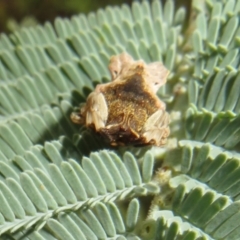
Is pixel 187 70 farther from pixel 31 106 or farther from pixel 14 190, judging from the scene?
pixel 14 190

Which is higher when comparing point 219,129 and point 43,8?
point 43,8

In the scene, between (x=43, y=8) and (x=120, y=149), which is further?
(x=43, y=8)

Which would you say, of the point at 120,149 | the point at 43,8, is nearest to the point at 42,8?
the point at 43,8

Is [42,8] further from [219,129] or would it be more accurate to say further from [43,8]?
[219,129]

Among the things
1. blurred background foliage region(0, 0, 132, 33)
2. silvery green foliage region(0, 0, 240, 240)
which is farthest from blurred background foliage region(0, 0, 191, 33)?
silvery green foliage region(0, 0, 240, 240)

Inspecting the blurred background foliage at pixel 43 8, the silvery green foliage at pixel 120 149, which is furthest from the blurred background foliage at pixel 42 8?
the silvery green foliage at pixel 120 149

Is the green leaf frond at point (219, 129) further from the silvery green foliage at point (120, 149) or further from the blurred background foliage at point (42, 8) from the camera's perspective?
the blurred background foliage at point (42, 8)

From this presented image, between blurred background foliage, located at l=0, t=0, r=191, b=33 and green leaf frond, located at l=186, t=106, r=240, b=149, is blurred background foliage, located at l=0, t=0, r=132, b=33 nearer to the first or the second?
blurred background foliage, located at l=0, t=0, r=191, b=33

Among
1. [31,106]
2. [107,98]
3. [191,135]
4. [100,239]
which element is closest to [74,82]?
[31,106]
